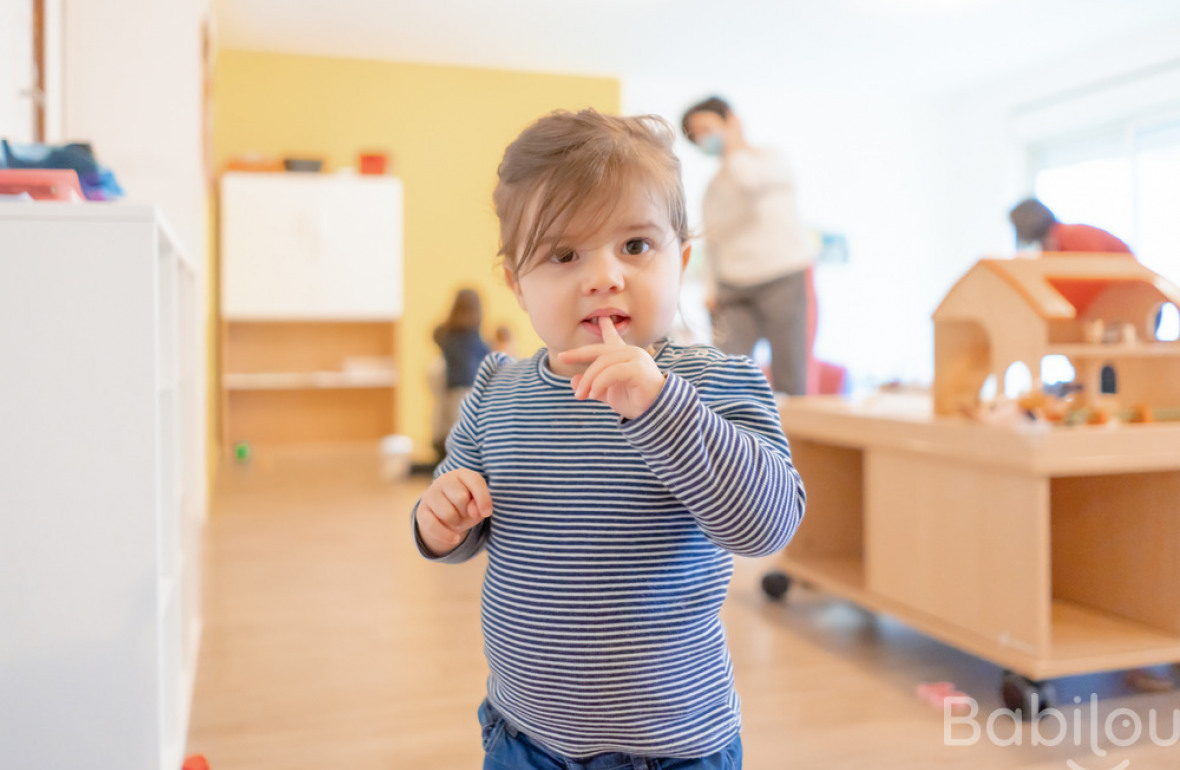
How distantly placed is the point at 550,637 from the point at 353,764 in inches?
30.6

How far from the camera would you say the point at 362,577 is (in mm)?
2500

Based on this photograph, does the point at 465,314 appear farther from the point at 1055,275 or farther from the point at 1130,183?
the point at 1130,183

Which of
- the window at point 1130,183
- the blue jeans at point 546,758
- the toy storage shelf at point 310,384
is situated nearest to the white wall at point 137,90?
the blue jeans at point 546,758

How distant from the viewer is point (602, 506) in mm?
786

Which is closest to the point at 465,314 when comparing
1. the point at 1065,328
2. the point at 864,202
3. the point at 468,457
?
the point at 1065,328

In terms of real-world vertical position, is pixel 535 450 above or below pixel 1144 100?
below

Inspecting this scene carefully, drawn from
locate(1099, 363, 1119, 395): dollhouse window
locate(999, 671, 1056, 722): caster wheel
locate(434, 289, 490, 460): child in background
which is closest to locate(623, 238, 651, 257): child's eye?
locate(999, 671, 1056, 722): caster wheel

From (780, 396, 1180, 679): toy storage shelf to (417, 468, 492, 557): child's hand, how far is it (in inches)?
41.5

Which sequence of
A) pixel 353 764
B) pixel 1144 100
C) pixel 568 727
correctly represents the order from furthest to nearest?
pixel 1144 100, pixel 353 764, pixel 568 727

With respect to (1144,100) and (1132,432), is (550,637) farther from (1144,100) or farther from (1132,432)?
(1144,100)

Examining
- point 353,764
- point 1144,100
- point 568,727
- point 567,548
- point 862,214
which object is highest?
point 1144,100

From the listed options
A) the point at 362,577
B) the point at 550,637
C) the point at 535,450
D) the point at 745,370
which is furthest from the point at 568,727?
the point at 362,577

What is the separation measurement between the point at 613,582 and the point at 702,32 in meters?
5.29

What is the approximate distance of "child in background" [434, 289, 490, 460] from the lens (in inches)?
171
